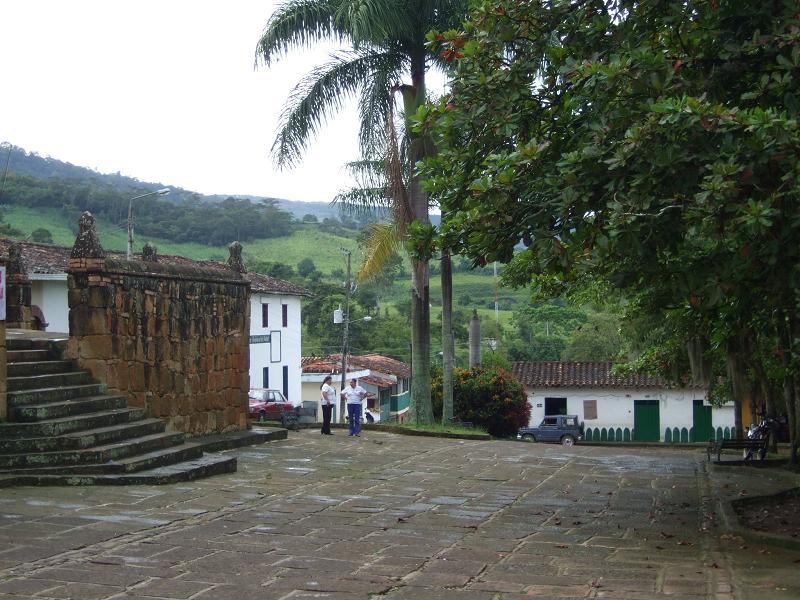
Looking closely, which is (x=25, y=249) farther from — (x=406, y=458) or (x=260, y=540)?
(x=260, y=540)

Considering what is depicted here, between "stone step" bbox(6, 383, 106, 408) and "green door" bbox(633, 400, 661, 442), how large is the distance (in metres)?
31.2

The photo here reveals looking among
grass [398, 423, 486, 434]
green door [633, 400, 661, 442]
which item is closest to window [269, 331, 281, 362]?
green door [633, 400, 661, 442]

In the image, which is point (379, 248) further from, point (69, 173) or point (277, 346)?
point (69, 173)

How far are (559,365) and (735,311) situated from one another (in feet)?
108

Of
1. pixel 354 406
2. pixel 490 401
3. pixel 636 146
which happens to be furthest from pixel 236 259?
pixel 490 401

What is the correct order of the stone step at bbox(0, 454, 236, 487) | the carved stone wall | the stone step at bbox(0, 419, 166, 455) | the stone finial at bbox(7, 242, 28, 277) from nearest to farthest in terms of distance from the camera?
1. the stone step at bbox(0, 454, 236, 487)
2. the stone step at bbox(0, 419, 166, 455)
3. the carved stone wall
4. the stone finial at bbox(7, 242, 28, 277)

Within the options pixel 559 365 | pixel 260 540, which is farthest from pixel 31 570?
pixel 559 365

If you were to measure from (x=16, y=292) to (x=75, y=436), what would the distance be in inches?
266

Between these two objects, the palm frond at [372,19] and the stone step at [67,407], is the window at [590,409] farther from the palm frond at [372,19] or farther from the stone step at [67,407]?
the stone step at [67,407]

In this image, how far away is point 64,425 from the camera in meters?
11.4

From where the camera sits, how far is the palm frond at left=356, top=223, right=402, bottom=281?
2217 cm

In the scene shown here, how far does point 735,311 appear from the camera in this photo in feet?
30.9

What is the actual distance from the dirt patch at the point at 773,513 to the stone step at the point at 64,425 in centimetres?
762

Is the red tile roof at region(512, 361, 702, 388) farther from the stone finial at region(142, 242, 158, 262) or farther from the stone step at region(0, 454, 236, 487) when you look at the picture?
the stone step at region(0, 454, 236, 487)
